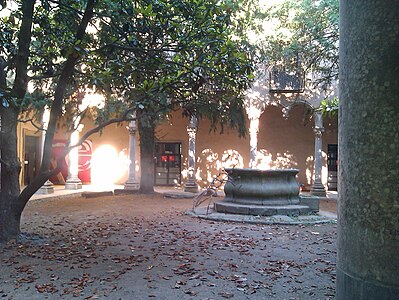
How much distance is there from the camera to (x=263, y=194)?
9.34m

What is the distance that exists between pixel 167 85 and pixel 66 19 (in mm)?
2161

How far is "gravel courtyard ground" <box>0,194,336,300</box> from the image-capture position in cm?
392

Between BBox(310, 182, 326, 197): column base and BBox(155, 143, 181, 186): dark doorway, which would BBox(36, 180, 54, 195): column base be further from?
BBox(310, 182, 326, 197): column base

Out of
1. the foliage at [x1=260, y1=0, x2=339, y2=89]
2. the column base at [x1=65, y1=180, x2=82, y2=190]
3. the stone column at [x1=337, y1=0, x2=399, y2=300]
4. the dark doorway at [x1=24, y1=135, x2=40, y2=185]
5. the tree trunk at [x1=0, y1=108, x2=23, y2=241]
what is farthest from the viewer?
the dark doorway at [x1=24, y1=135, x2=40, y2=185]

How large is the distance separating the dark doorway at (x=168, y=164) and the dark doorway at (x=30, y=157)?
5680mm

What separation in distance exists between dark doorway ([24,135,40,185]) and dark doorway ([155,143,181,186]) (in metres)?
5.68

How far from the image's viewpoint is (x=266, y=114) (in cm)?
1930

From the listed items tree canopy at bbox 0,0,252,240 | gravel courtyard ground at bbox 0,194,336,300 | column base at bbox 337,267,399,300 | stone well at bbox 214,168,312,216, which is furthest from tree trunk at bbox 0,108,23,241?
column base at bbox 337,267,399,300

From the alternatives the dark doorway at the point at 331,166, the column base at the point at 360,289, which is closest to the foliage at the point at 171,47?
the column base at the point at 360,289

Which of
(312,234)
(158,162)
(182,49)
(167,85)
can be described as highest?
(182,49)

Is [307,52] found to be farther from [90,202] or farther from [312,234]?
[90,202]

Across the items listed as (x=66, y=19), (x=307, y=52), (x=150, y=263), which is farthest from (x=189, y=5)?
(x=307, y=52)

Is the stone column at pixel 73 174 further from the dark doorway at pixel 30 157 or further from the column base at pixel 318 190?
the column base at pixel 318 190

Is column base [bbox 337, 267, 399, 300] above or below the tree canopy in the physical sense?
below
